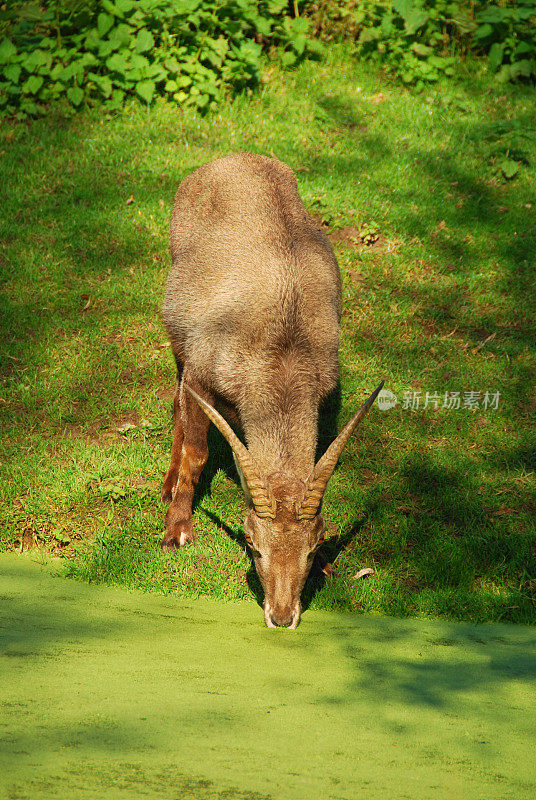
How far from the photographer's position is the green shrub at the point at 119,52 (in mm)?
11023

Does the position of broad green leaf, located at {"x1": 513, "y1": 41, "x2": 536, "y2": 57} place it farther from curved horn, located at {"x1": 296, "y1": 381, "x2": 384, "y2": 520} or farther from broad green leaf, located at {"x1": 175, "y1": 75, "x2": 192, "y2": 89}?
curved horn, located at {"x1": 296, "y1": 381, "x2": 384, "y2": 520}

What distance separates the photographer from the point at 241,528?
6328mm

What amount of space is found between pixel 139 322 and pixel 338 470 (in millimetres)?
2654

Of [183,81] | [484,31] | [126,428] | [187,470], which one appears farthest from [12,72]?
[187,470]

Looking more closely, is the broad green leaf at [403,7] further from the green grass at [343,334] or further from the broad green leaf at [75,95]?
the broad green leaf at [75,95]

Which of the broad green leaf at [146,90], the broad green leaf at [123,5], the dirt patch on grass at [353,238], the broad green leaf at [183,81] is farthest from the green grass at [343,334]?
the broad green leaf at [123,5]

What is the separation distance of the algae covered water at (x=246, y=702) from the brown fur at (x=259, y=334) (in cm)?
57

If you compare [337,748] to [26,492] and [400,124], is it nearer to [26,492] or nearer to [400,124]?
[26,492]

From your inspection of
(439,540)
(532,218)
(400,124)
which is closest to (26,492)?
(439,540)

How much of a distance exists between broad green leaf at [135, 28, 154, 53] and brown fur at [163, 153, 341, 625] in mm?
4499

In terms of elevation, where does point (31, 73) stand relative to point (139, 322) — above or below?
above

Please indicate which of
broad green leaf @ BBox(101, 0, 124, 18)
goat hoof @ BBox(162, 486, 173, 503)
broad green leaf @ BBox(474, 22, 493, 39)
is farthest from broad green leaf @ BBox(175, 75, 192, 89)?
goat hoof @ BBox(162, 486, 173, 503)

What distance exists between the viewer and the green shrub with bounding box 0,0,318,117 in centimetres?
1102

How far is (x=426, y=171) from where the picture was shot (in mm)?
10750
